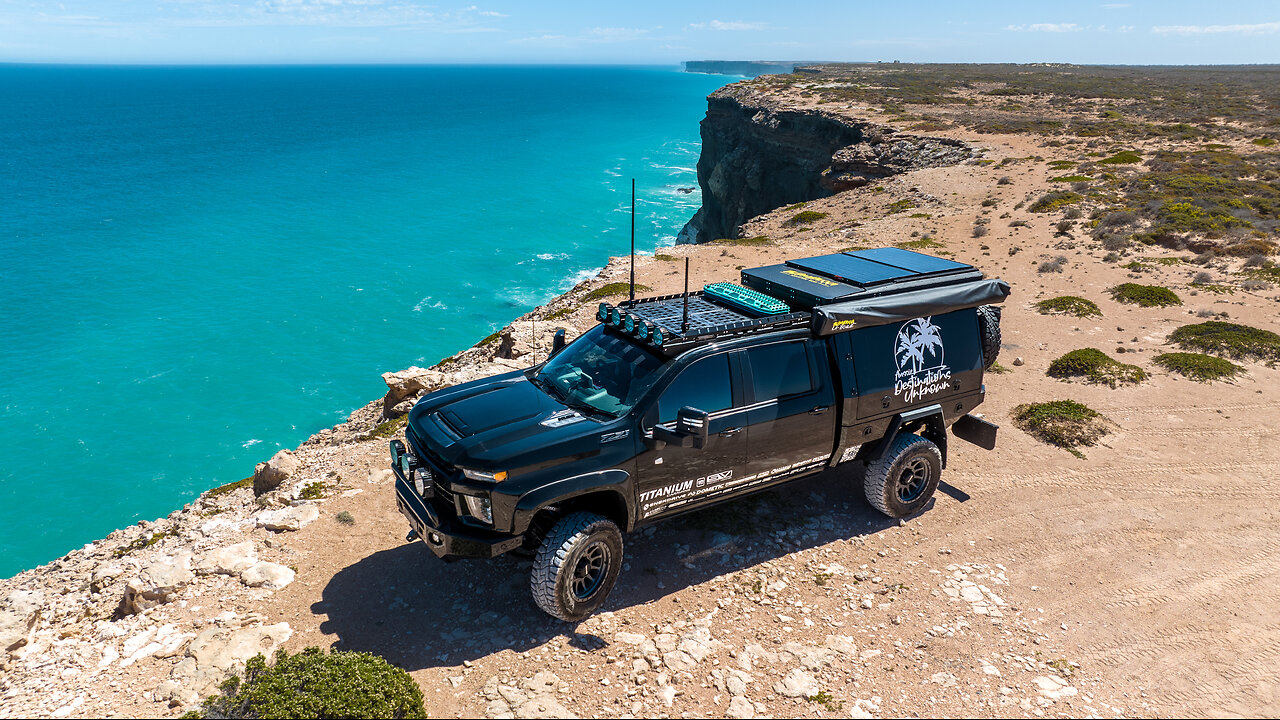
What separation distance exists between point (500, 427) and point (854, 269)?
Result: 215 inches

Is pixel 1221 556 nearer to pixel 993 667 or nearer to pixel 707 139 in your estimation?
pixel 993 667

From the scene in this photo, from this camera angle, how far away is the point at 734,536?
8594 mm

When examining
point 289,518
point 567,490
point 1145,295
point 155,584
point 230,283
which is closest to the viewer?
point 567,490

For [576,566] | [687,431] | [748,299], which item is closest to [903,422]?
[748,299]

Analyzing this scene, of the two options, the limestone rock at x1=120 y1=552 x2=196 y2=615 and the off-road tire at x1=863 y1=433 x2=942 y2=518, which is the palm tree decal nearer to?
the off-road tire at x1=863 y1=433 x2=942 y2=518

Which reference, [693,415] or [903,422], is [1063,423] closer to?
[903,422]

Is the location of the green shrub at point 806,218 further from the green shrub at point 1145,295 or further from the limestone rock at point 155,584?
the limestone rock at point 155,584

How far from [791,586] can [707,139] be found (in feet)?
231

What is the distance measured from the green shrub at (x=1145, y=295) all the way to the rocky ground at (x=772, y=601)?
7933mm

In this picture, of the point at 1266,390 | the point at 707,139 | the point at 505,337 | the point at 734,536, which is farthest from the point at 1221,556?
the point at 707,139

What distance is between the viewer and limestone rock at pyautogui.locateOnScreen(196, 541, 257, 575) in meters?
7.90

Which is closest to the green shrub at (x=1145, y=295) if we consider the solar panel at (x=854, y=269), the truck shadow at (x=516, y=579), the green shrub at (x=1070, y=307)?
the green shrub at (x=1070, y=307)

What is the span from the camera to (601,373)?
7.71m

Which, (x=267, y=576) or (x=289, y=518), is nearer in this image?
(x=267, y=576)
